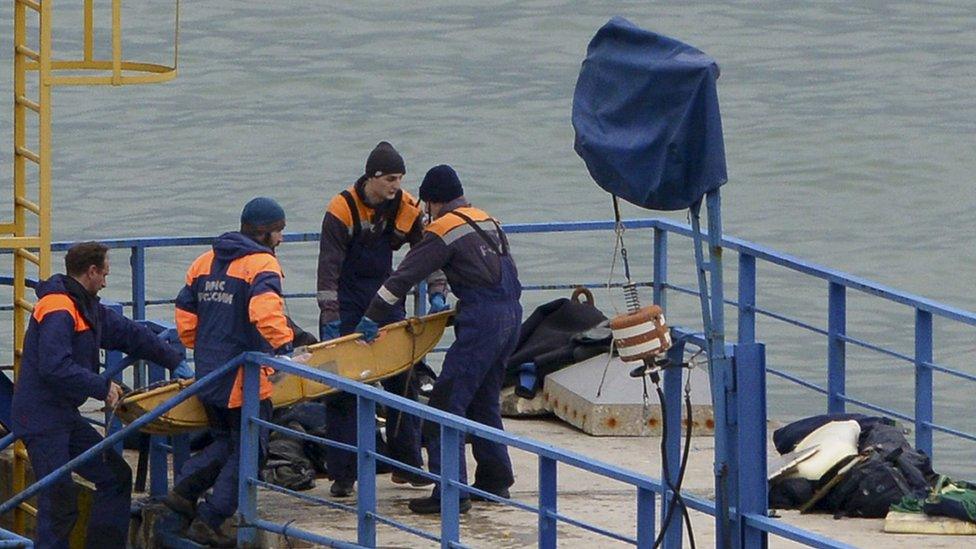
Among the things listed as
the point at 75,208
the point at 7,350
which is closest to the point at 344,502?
the point at 7,350

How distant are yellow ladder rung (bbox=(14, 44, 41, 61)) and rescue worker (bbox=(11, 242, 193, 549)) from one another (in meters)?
1.20

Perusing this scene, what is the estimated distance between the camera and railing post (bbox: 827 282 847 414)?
12.0 meters

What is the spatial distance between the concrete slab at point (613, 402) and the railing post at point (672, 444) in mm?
3073

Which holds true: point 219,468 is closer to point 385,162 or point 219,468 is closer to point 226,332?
point 226,332

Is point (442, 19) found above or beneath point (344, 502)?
above

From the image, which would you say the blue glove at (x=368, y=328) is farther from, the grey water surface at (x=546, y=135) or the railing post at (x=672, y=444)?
the grey water surface at (x=546, y=135)

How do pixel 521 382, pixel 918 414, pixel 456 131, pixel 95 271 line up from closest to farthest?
pixel 95 271 → pixel 918 414 → pixel 521 382 → pixel 456 131

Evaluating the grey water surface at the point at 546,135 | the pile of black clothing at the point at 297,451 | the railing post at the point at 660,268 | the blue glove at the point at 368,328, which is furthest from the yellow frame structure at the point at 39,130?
the grey water surface at the point at 546,135

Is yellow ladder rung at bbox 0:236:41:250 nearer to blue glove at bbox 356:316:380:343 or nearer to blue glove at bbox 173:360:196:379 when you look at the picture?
blue glove at bbox 173:360:196:379

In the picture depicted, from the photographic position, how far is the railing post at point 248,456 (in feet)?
34.4

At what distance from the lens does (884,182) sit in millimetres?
26062

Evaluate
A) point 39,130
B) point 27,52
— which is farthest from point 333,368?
point 27,52

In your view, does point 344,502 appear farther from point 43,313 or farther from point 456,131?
point 456,131

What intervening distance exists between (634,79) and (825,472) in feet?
9.35
